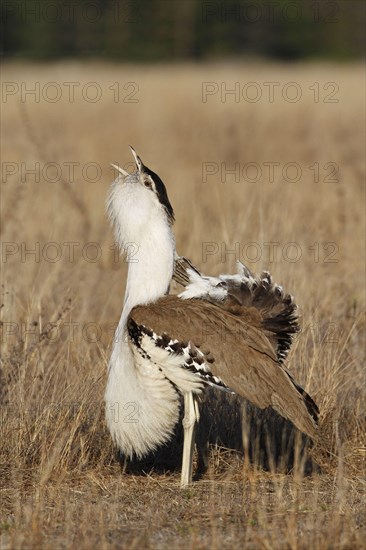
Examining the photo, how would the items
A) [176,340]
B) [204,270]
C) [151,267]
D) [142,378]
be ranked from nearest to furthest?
1. [176,340]
2. [142,378]
3. [151,267]
4. [204,270]

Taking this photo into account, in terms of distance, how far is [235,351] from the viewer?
5355 mm

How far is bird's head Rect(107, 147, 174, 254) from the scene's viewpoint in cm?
557

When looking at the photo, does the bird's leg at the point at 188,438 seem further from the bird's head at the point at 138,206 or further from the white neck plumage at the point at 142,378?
the bird's head at the point at 138,206

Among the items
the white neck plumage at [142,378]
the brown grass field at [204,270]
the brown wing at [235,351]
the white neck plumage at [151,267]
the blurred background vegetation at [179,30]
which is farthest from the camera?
the blurred background vegetation at [179,30]

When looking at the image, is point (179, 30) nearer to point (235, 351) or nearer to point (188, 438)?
point (188, 438)

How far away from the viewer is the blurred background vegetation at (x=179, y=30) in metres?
38.7

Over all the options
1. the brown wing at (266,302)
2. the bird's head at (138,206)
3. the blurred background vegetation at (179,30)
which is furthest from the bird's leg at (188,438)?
the blurred background vegetation at (179,30)

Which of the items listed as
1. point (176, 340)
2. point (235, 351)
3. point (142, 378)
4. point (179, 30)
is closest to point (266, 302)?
point (235, 351)

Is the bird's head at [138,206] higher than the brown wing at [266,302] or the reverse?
higher

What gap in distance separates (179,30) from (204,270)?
33.4 m

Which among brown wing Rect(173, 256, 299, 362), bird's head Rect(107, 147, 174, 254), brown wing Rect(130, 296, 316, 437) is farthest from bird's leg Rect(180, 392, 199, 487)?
bird's head Rect(107, 147, 174, 254)

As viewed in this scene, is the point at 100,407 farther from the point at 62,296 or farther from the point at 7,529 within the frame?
the point at 62,296

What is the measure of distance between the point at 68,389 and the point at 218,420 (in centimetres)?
94

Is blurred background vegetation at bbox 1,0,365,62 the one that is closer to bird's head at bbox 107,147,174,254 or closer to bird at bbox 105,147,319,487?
bird's head at bbox 107,147,174,254
